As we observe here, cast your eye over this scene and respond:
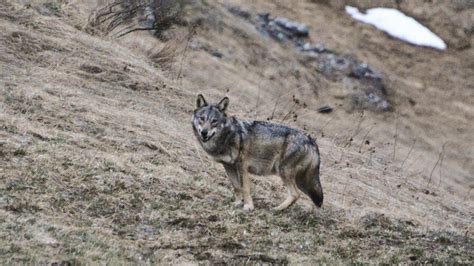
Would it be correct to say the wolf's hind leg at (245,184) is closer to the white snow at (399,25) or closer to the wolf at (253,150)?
the wolf at (253,150)

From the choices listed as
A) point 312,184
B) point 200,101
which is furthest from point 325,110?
point 200,101

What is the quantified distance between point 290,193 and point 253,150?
76 cm

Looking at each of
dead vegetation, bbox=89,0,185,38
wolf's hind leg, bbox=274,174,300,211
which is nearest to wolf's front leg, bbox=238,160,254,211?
wolf's hind leg, bbox=274,174,300,211

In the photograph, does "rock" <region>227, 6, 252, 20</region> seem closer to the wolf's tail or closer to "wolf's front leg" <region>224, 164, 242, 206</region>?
the wolf's tail

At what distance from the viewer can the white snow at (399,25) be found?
90.3 ft

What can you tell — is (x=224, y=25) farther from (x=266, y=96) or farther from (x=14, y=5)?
(x=14, y=5)

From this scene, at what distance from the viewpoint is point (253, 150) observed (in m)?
11.0

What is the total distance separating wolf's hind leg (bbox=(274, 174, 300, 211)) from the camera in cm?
1091

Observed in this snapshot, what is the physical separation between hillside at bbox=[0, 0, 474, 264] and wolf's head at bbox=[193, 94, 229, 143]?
931 mm

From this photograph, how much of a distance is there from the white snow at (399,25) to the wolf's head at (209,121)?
698 inches

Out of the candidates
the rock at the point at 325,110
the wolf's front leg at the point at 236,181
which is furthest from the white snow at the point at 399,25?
the wolf's front leg at the point at 236,181

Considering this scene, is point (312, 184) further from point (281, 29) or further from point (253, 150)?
point (281, 29)

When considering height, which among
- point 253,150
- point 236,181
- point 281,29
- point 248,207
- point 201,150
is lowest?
point 281,29

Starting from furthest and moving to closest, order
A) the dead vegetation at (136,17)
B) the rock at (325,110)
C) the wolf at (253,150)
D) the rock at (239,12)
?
1. the rock at (239,12)
2. the rock at (325,110)
3. the dead vegetation at (136,17)
4. the wolf at (253,150)
